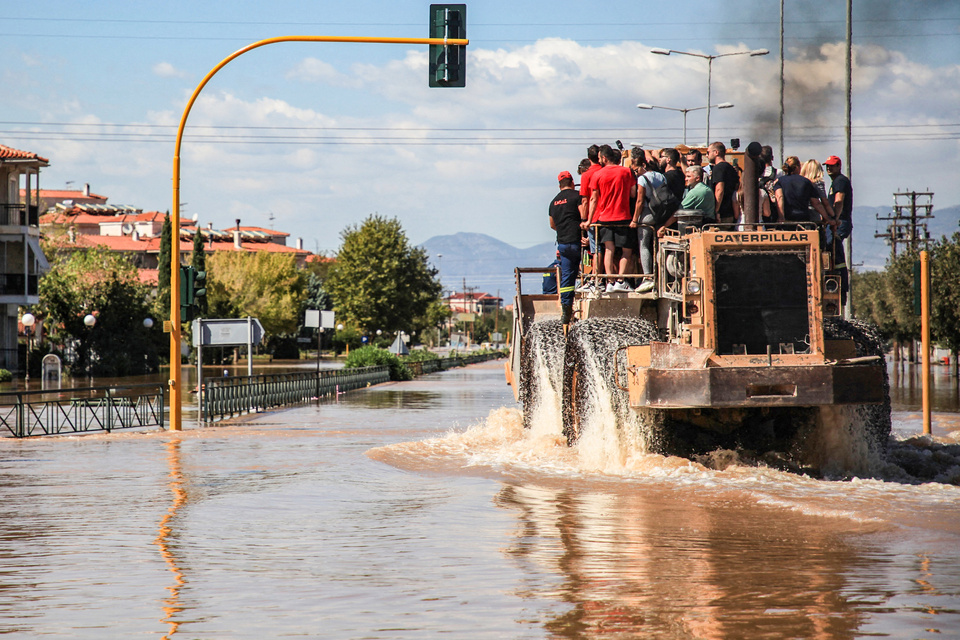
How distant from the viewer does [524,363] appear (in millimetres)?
16188

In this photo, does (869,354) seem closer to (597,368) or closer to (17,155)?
(597,368)

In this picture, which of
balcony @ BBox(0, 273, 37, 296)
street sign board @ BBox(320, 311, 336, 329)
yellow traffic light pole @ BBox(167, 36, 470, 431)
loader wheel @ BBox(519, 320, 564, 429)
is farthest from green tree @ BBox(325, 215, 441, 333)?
loader wheel @ BBox(519, 320, 564, 429)

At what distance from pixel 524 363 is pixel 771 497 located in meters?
5.66

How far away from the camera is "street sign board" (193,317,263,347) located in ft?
82.3

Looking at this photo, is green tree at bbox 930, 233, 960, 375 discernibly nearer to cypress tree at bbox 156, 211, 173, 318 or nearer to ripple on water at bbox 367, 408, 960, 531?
ripple on water at bbox 367, 408, 960, 531

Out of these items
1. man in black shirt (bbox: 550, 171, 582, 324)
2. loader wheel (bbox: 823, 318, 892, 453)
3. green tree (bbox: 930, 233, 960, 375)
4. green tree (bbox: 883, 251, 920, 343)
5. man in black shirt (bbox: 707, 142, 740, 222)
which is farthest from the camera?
green tree (bbox: 883, 251, 920, 343)

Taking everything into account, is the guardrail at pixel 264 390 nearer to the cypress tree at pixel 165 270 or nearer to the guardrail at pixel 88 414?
the guardrail at pixel 88 414

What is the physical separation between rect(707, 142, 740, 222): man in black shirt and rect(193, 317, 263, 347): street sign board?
14175 millimetres

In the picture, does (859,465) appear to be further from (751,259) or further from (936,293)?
(936,293)

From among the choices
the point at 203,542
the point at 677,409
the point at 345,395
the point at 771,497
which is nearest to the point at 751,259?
the point at 677,409

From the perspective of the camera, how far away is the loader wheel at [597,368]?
13.0 meters

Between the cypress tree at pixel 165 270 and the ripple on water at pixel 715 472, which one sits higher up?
the cypress tree at pixel 165 270

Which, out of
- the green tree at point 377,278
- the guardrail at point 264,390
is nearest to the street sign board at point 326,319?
the guardrail at point 264,390

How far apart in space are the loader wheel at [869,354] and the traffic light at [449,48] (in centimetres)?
664
